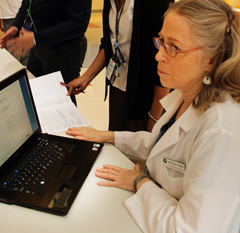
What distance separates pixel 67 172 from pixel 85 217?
0.20 m

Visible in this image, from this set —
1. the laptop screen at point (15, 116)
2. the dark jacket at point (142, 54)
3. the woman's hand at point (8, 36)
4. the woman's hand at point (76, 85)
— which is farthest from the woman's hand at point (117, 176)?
the woman's hand at point (8, 36)

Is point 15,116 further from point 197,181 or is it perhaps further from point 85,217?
point 197,181

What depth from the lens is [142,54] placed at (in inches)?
53.1

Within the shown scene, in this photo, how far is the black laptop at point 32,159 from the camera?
822mm

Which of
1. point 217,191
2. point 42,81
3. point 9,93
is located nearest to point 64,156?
point 9,93

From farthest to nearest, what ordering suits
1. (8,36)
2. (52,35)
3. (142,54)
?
(8,36), (52,35), (142,54)

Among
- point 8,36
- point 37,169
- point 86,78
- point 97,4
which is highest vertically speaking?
point 8,36

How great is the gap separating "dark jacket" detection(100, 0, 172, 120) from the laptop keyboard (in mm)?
551

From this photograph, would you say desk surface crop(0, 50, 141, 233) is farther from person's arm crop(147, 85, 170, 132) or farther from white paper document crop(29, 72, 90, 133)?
person's arm crop(147, 85, 170, 132)

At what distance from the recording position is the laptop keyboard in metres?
0.85

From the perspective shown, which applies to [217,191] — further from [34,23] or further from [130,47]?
[34,23]

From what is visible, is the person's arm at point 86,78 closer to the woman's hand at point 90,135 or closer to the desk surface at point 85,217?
the woman's hand at point 90,135

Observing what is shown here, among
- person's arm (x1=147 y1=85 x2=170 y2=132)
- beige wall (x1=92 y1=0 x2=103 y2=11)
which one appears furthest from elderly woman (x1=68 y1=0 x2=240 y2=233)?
beige wall (x1=92 y1=0 x2=103 y2=11)

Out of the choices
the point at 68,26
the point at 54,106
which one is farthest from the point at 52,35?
the point at 54,106
